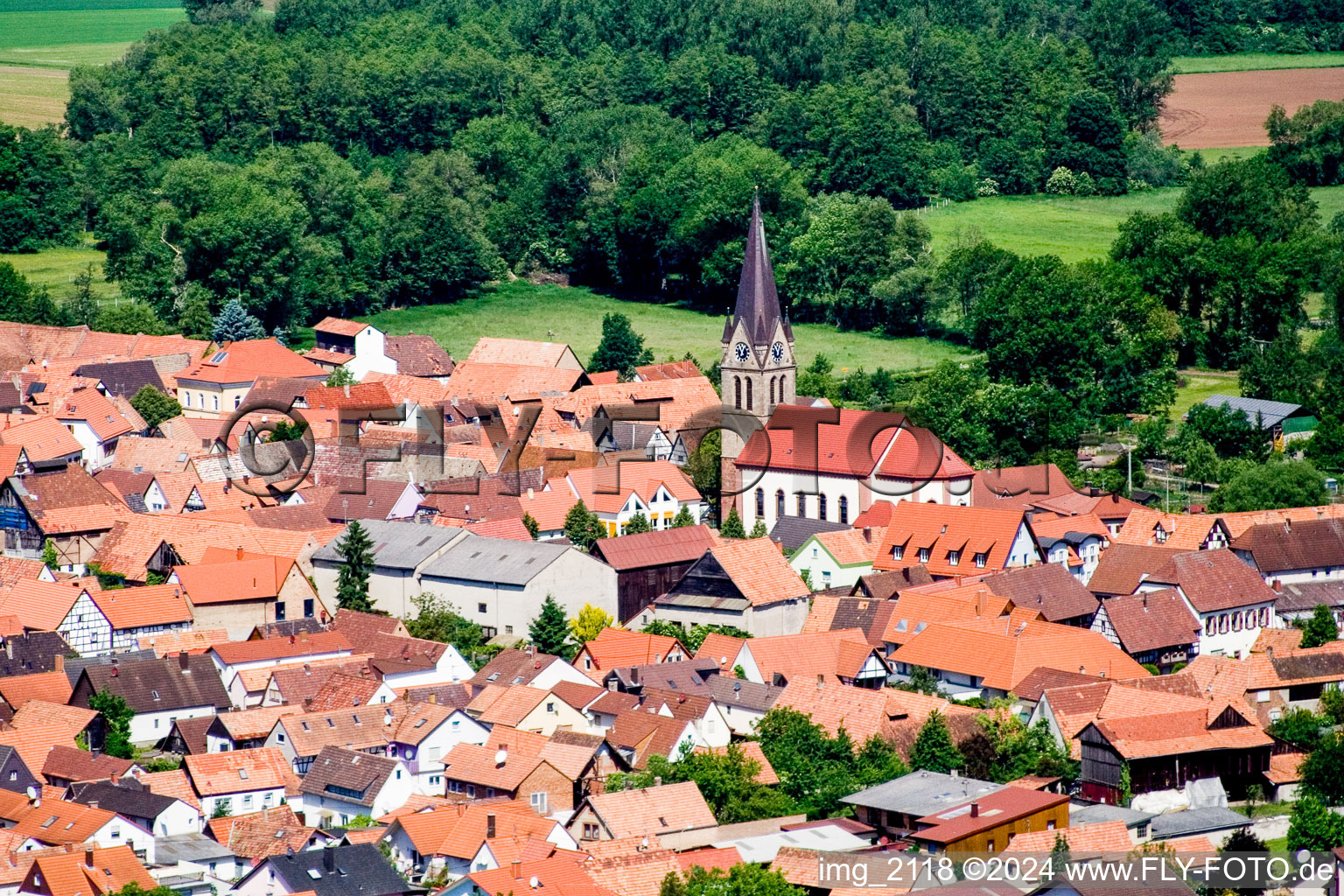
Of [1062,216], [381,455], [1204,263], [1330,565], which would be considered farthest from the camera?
[1062,216]

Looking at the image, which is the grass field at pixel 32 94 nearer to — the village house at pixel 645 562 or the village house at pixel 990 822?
the village house at pixel 645 562

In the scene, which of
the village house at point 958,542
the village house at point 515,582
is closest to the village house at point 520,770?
the village house at point 515,582

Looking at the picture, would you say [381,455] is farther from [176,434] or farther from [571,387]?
[571,387]

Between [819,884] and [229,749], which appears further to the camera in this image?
[229,749]

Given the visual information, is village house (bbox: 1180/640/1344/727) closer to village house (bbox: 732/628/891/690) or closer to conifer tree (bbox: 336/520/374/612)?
village house (bbox: 732/628/891/690)

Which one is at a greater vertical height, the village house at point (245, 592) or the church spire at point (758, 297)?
the church spire at point (758, 297)

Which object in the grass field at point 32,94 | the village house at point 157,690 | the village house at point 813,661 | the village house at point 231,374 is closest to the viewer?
the village house at point 157,690

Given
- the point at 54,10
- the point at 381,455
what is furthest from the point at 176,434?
the point at 54,10
